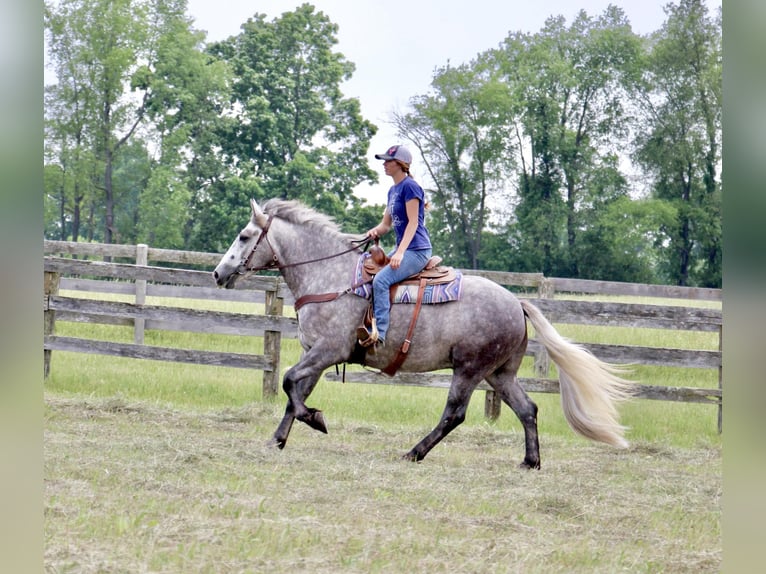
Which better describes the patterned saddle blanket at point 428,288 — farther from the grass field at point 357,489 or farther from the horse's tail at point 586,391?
the grass field at point 357,489

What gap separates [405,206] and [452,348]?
117 cm

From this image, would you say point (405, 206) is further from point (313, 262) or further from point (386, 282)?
point (313, 262)

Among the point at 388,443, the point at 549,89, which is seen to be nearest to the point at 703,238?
the point at 549,89

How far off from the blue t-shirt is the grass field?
5.62 feet

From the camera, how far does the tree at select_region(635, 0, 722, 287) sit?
105 ft

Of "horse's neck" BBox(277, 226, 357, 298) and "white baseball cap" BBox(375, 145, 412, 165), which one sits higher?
"white baseball cap" BBox(375, 145, 412, 165)

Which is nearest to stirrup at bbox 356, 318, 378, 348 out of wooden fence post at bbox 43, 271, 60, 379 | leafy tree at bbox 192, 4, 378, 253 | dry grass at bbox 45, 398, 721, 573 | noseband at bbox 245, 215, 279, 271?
dry grass at bbox 45, 398, 721, 573

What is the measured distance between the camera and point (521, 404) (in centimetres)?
675

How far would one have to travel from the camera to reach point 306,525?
14.4ft

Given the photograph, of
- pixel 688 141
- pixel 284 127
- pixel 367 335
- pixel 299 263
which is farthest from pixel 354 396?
pixel 688 141

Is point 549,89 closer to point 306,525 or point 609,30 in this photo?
point 609,30

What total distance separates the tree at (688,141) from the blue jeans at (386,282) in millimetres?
27319

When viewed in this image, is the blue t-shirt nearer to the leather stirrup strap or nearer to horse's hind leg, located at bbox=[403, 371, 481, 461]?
the leather stirrup strap

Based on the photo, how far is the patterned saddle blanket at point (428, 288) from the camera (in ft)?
21.9
